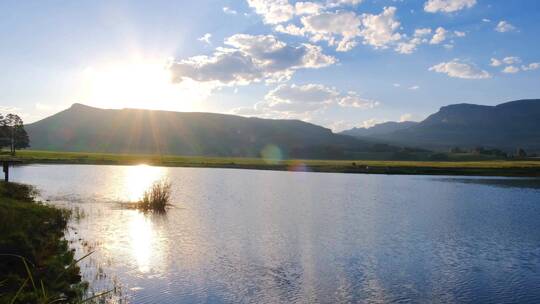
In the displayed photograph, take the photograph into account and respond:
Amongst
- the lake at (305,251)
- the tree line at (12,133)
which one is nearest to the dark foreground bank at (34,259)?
the lake at (305,251)

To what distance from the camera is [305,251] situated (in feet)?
103

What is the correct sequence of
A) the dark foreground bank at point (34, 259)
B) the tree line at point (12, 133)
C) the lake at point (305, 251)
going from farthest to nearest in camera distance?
1. the tree line at point (12, 133)
2. the lake at point (305, 251)
3. the dark foreground bank at point (34, 259)

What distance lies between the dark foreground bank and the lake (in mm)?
1255

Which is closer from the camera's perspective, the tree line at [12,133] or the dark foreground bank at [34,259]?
the dark foreground bank at [34,259]

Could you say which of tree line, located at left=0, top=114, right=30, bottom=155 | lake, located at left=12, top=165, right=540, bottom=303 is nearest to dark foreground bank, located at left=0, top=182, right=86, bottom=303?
lake, located at left=12, top=165, right=540, bottom=303

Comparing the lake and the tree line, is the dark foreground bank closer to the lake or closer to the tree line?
the lake

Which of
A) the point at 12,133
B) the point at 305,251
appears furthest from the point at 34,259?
the point at 12,133

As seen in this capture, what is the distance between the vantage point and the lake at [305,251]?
2255 centimetres

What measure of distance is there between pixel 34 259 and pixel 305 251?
16904 millimetres

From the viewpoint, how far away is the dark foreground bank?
18062 millimetres

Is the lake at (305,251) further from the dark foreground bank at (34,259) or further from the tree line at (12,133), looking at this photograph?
the tree line at (12,133)

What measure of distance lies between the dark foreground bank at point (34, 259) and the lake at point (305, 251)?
4.12ft

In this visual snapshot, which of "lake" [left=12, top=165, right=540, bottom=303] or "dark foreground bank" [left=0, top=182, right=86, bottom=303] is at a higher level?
"dark foreground bank" [left=0, top=182, right=86, bottom=303]

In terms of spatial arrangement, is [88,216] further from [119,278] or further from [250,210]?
[119,278]
